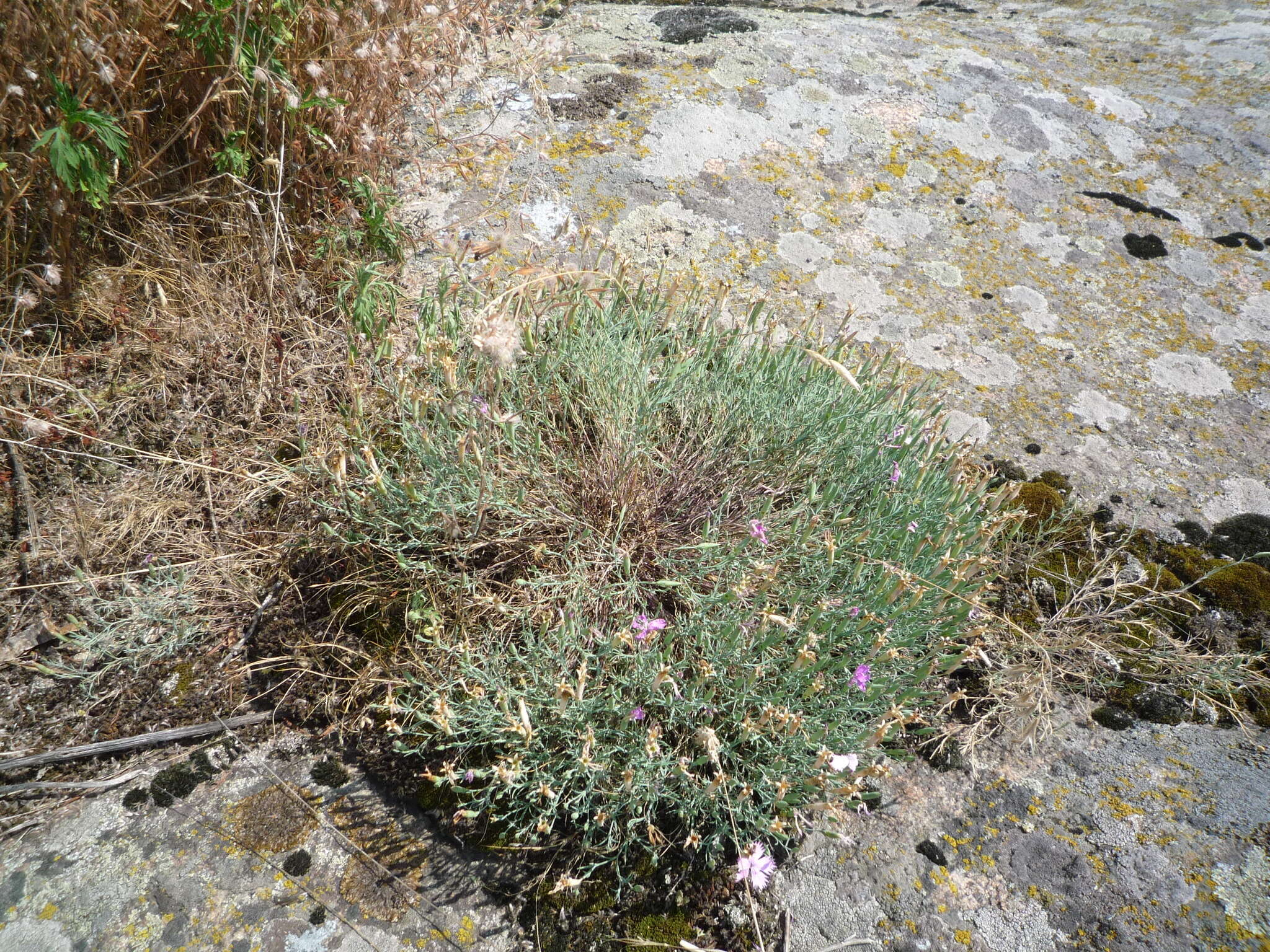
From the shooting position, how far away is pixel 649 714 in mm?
1688

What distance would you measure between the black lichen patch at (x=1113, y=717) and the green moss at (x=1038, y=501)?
54cm

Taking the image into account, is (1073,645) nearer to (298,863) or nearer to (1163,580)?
(1163,580)

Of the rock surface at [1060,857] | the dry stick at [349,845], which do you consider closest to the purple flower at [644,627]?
the rock surface at [1060,857]

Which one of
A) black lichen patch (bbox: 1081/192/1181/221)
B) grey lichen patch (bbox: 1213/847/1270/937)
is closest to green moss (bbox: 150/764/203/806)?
grey lichen patch (bbox: 1213/847/1270/937)

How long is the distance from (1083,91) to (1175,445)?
2.09 meters

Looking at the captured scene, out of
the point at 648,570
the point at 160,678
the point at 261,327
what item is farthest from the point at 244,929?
the point at 261,327

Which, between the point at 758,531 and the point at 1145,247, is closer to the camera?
the point at 758,531

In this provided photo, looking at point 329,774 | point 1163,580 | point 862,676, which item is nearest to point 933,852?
point 862,676

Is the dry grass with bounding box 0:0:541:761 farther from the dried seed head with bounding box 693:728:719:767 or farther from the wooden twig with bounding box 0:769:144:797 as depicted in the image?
the dried seed head with bounding box 693:728:719:767

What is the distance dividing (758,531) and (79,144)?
1.98m

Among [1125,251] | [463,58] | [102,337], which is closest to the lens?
[102,337]

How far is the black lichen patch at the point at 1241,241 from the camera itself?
2.85m

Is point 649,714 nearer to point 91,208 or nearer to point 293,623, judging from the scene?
point 293,623

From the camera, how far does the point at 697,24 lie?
3.64 meters
